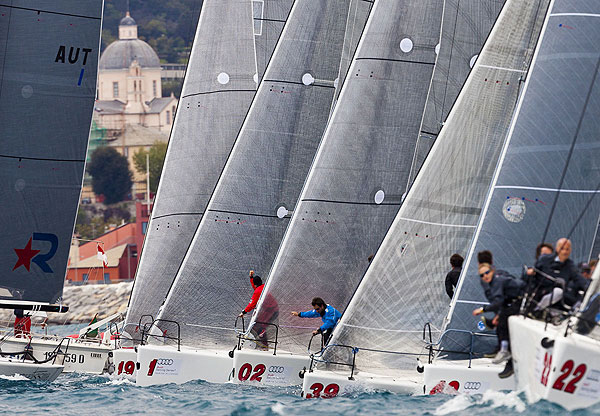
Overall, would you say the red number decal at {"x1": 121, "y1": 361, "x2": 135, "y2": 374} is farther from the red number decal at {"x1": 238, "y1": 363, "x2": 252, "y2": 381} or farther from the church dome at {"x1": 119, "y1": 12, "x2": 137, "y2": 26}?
the church dome at {"x1": 119, "y1": 12, "x2": 137, "y2": 26}

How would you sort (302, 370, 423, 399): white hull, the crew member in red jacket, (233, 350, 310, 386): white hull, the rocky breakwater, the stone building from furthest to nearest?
1. the stone building
2. the rocky breakwater
3. the crew member in red jacket
4. (233, 350, 310, 386): white hull
5. (302, 370, 423, 399): white hull

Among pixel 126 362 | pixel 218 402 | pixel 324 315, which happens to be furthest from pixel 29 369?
pixel 324 315

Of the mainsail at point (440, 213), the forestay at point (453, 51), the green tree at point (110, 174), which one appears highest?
the green tree at point (110, 174)

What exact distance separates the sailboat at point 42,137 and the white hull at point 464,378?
596 cm

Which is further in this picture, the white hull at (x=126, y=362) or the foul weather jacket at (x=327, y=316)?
the white hull at (x=126, y=362)

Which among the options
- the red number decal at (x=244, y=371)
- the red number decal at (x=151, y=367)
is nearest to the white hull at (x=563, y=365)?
the red number decal at (x=244, y=371)

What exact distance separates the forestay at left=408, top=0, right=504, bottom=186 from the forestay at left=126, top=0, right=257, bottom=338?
4101mm

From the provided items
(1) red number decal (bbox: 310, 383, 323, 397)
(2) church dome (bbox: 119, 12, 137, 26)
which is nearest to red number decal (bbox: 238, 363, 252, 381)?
(1) red number decal (bbox: 310, 383, 323, 397)

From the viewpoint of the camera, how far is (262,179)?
738 inches

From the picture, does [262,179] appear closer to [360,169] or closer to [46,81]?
[360,169]

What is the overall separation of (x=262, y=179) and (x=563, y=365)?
→ 8.00 meters

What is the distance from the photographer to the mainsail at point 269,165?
18453 millimetres

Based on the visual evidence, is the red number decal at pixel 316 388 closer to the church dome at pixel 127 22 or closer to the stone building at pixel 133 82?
the stone building at pixel 133 82

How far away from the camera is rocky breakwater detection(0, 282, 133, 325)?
6328 centimetres
